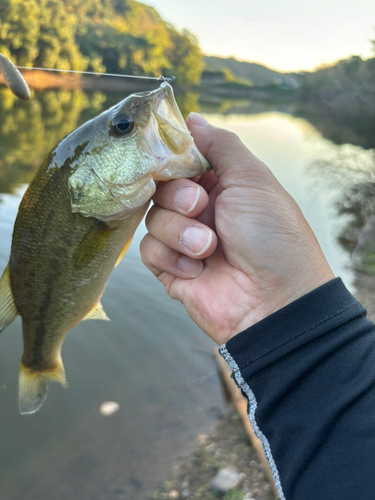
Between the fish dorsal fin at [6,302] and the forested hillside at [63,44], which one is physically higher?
the forested hillside at [63,44]

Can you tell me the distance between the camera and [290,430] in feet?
4.57

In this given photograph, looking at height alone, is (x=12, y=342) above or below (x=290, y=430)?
below

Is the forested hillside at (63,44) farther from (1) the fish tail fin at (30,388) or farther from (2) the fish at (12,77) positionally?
A: (2) the fish at (12,77)

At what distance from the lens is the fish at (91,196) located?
1715mm

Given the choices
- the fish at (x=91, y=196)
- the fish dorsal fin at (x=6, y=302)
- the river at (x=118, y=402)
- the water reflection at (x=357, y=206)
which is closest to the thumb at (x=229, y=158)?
the fish at (x=91, y=196)

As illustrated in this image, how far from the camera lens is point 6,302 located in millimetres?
2086

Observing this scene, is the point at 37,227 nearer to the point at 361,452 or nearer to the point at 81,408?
the point at 361,452

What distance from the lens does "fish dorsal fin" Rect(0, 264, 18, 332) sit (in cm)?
206

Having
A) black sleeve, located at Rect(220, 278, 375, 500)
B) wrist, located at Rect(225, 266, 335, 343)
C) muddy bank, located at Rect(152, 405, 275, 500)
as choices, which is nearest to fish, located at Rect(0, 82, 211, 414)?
wrist, located at Rect(225, 266, 335, 343)

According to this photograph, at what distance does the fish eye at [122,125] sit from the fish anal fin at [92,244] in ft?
1.50

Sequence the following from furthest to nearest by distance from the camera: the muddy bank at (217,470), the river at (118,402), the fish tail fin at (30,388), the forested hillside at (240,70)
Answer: the forested hillside at (240,70) < the river at (118,402) < the muddy bank at (217,470) < the fish tail fin at (30,388)

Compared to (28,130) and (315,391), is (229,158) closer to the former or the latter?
(315,391)

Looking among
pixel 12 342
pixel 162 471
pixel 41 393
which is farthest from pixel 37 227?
pixel 12 342

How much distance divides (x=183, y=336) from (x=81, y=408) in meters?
1.82
